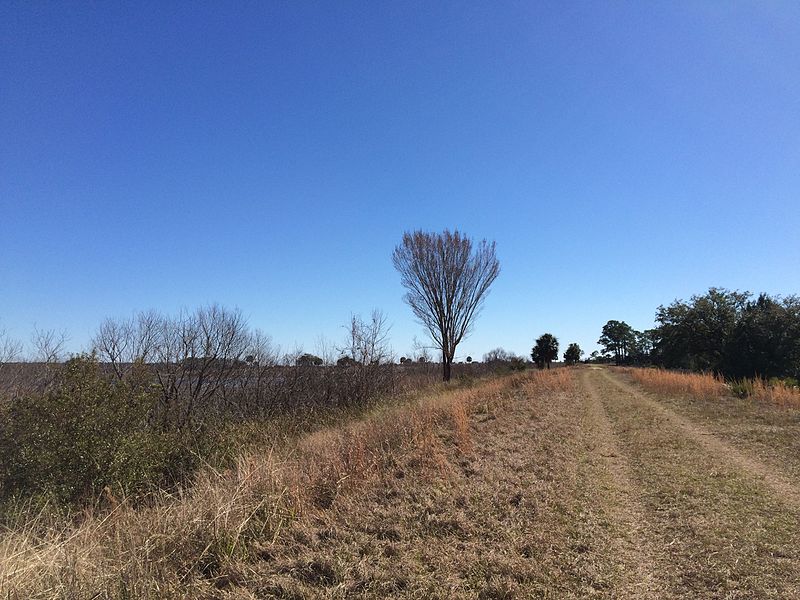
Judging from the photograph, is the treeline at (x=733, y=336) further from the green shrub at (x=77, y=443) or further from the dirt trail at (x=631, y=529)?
the green shrub at (x=77, y=443)

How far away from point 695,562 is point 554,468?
299 centimetres

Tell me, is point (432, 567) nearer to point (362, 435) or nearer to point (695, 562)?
point (695, 562)

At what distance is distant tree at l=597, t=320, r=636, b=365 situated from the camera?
10581 centimetres

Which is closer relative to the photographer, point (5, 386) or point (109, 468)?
point (109, 468)

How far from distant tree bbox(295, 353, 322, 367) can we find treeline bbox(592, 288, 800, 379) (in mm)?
23929

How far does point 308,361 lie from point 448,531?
16.1 metres

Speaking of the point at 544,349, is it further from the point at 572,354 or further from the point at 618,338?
the point at 618,338

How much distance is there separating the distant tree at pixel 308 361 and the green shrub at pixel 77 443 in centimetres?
1072

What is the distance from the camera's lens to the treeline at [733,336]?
2883cm

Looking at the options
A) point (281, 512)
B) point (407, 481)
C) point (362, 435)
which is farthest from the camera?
point (362, 435)

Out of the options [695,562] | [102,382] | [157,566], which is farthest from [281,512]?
[102,382]

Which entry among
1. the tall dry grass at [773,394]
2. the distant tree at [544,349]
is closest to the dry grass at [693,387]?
the tall dry grass at [773,394]

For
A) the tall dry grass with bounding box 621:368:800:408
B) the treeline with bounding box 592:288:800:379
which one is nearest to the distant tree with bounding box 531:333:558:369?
the treeline with bounding box 592:288:800:379

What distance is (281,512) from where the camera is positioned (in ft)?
16.4
